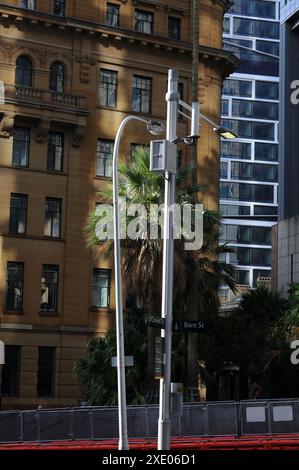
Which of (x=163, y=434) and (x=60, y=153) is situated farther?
(x=60, y=153)

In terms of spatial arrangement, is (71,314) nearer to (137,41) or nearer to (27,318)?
(27,318)

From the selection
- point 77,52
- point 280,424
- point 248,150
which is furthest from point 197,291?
point 248,150

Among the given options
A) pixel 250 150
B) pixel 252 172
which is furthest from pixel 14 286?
pixel 250 150

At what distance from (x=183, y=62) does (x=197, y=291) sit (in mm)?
22173

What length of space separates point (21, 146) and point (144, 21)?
36.2 feet

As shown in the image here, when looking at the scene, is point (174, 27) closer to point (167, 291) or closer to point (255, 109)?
point (167, 291)

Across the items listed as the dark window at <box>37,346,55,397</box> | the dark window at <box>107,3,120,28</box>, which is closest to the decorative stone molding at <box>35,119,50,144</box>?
the dark window at <box>107,3,120,28</box>

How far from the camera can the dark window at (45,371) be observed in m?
46.8

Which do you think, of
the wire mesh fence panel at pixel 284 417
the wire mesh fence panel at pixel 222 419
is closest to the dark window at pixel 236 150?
the wire mesh fence panel at pixel 222 419

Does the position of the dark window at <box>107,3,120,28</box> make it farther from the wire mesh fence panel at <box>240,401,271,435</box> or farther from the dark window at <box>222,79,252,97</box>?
the dark window at <box>222,79,252,97</box>

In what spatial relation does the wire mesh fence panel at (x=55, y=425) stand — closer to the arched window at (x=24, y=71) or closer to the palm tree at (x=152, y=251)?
the palm tree at (x=152, y=251)

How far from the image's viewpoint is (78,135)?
4919 cm

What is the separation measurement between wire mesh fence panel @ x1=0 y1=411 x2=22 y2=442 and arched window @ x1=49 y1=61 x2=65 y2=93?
25.3m

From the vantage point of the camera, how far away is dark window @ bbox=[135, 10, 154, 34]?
52.4 meters
